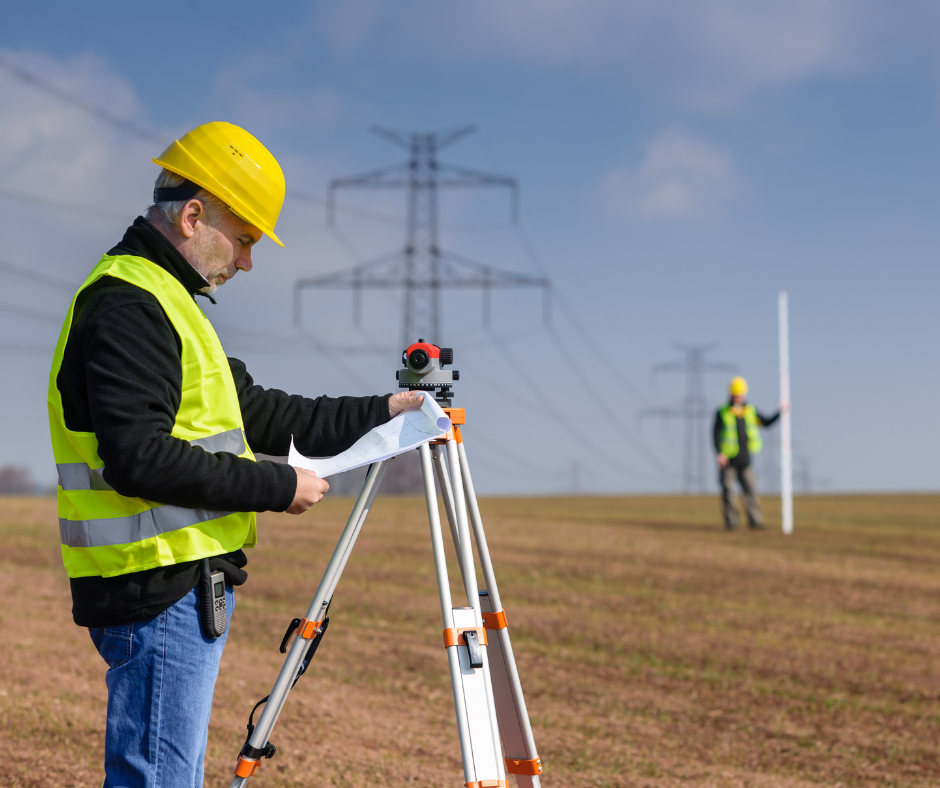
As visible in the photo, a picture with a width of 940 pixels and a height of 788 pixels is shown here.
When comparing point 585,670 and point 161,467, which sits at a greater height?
point 161,467

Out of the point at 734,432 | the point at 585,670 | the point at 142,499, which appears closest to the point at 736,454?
the point at 734,432

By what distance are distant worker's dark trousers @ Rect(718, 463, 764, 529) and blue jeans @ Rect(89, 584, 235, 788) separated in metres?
15.0

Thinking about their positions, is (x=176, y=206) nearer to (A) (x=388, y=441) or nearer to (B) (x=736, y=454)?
(A) (x=388, y=441)

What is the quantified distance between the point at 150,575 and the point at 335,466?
0.57m

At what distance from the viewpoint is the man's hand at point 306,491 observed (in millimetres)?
2260

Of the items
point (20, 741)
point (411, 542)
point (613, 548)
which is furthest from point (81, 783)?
point (613, 548)

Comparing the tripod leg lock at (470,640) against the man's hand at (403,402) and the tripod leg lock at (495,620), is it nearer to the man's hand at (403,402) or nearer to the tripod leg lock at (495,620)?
the tripod leg lock at (495,620)

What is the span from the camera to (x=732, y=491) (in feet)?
54.3

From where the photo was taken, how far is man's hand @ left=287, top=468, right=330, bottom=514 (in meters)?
2.26

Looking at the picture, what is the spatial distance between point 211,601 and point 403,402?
0.83 metres

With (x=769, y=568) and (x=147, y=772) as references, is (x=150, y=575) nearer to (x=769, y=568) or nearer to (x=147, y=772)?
(x=147, y=772)

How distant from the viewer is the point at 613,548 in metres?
13.3

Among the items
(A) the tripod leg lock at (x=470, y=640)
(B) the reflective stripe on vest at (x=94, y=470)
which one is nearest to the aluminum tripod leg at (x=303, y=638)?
(A) the tripod leg lock at (x=470, y=640)

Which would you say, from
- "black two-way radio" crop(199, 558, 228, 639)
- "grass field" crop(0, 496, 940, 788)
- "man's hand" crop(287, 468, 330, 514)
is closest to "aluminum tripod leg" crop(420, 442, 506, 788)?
"man's hand" crop(287, 468, 330, 514)
